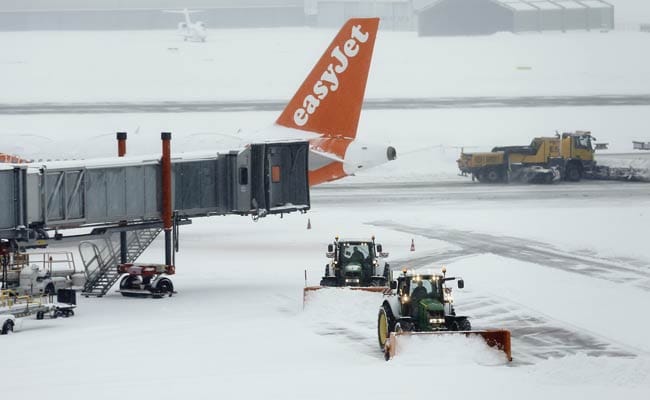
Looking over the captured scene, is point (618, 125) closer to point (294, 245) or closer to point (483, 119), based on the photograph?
point (483, 119)

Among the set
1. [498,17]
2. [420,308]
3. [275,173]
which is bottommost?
[420,308]

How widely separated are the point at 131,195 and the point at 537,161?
149 feet

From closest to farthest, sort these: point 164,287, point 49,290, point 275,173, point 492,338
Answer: point 492,338 → point 49,290 → point 164,287 → point 275,173

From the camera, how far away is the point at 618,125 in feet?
364

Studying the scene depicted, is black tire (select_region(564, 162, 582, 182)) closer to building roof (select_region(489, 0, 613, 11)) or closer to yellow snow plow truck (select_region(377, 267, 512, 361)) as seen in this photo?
yellow snow plow truck (select_region(377, 267, 512, 361))

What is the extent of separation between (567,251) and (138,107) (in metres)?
69.9

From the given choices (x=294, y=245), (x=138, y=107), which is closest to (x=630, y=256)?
(x=294, y=245)

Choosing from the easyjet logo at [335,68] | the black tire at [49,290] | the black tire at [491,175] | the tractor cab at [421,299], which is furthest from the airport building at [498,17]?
the tractor cab at [421,299]

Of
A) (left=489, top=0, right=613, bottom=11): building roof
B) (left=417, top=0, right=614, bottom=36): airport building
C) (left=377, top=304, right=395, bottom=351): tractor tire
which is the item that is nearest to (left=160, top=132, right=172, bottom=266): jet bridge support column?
(left=377, top=304, right=395, bottom=351): tractor tire

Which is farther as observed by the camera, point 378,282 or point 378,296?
point 378,282

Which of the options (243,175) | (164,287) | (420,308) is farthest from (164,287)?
(420,308)

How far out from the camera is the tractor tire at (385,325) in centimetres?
3512

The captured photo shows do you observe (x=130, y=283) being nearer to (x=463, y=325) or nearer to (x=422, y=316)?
(x=422, y=316)

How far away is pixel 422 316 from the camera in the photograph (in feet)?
114
